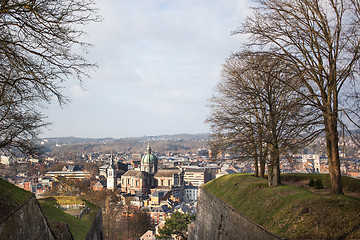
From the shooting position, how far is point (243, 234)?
1245cm

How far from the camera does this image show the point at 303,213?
977 cm

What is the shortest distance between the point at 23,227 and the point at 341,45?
10154 mm

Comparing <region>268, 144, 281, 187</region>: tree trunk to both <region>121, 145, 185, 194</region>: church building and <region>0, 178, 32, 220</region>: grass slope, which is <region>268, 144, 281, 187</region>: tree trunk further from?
<region>121, 145, 185, 194</region>: church building

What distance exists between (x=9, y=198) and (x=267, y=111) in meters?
13.5

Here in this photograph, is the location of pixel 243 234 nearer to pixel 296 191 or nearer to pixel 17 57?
pixel 296 191

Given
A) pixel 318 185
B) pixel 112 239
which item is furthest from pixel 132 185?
pixel 318 185

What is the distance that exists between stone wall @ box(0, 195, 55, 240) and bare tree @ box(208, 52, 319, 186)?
24.1ft

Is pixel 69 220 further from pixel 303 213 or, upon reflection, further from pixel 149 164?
pixel 149 164

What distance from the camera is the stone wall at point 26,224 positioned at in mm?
7387

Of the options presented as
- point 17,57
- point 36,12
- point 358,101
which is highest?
point 36,12

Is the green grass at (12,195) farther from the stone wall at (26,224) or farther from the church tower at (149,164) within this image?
the church tower at (149,164)

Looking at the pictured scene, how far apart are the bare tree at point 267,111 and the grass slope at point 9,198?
7.34 meters

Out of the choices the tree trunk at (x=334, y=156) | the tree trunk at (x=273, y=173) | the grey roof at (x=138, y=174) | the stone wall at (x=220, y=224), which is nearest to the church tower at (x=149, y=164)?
the grey roof at (x=138, y=174)

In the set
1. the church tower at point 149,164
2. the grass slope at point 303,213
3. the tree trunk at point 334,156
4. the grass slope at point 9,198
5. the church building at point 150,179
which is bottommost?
the church building at point 150,179
